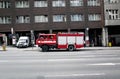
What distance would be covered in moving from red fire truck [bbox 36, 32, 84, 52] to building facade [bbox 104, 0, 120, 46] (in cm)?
1787

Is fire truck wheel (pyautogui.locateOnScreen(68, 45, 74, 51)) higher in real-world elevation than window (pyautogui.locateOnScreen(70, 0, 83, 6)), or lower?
lower

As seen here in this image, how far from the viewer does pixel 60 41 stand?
44469 mm

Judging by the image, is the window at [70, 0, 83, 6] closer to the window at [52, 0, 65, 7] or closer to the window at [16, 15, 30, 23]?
the window at [52, 0, 65, 7]

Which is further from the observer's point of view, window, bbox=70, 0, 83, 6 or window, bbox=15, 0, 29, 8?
window, bbox=70, 0, 83, 6

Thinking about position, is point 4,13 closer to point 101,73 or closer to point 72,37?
point 72,37

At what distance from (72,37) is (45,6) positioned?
69.6ft

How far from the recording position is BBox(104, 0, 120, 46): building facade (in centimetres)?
6134

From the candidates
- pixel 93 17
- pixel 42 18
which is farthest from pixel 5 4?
pixel 93 17

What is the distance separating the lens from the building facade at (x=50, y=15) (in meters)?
64.2

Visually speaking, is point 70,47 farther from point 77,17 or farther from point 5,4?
point 5,4

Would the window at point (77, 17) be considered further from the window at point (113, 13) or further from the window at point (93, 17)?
the window at point (113, 13)

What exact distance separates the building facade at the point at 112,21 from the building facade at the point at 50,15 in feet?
6.08

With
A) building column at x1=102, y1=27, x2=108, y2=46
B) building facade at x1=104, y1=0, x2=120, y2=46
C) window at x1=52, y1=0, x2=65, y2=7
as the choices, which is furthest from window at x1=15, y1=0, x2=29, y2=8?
building column at x1=102, y1=27, x2=108, y2=46

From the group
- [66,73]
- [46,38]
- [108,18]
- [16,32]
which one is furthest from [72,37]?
[66,73]
